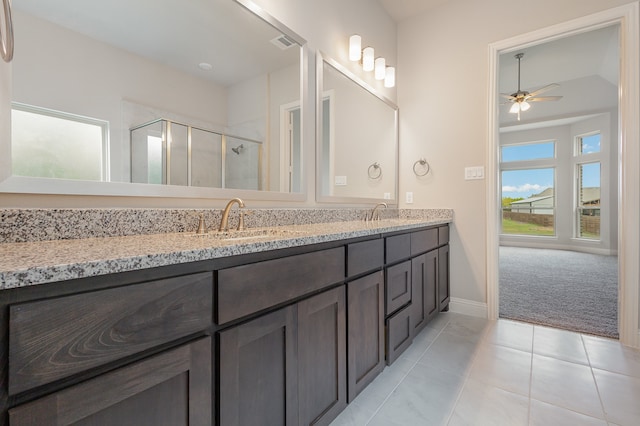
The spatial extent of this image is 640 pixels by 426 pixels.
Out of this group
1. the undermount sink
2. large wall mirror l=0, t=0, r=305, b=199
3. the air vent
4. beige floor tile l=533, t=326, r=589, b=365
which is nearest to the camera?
large wall mirror l=0, t=0, r=305, b=199

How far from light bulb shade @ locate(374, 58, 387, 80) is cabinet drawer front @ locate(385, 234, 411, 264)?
5.16 ft

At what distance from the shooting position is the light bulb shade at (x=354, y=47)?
2224mm

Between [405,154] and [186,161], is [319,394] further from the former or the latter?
[405,154]

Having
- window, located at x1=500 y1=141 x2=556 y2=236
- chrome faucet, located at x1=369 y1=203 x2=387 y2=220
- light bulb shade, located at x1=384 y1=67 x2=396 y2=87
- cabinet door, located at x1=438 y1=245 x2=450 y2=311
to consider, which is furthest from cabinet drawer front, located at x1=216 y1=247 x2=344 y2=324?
window, located at x1=500 y1=141 x2=556 y2=236

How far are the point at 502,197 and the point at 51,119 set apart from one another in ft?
27.2

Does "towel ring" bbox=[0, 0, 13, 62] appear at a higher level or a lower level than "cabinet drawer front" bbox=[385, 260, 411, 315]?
higher

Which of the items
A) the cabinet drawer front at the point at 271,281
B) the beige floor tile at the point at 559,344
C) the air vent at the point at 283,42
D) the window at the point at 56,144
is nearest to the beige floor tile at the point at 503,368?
the beige floor tile at the point at 559,344

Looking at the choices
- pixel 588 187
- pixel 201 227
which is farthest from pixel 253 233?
pixel 588 187

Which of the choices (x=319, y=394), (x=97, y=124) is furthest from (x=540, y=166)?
(x=97, y=124)

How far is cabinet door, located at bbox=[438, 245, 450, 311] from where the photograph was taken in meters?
2.40

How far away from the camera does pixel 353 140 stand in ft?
7.75

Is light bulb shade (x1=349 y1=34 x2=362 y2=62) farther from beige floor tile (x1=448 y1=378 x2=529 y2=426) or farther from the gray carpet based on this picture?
the gray carpet

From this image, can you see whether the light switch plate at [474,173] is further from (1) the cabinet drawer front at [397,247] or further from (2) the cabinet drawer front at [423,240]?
(1) the cabinet drawer front at [397,247]

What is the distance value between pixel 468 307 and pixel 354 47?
2.37 m
